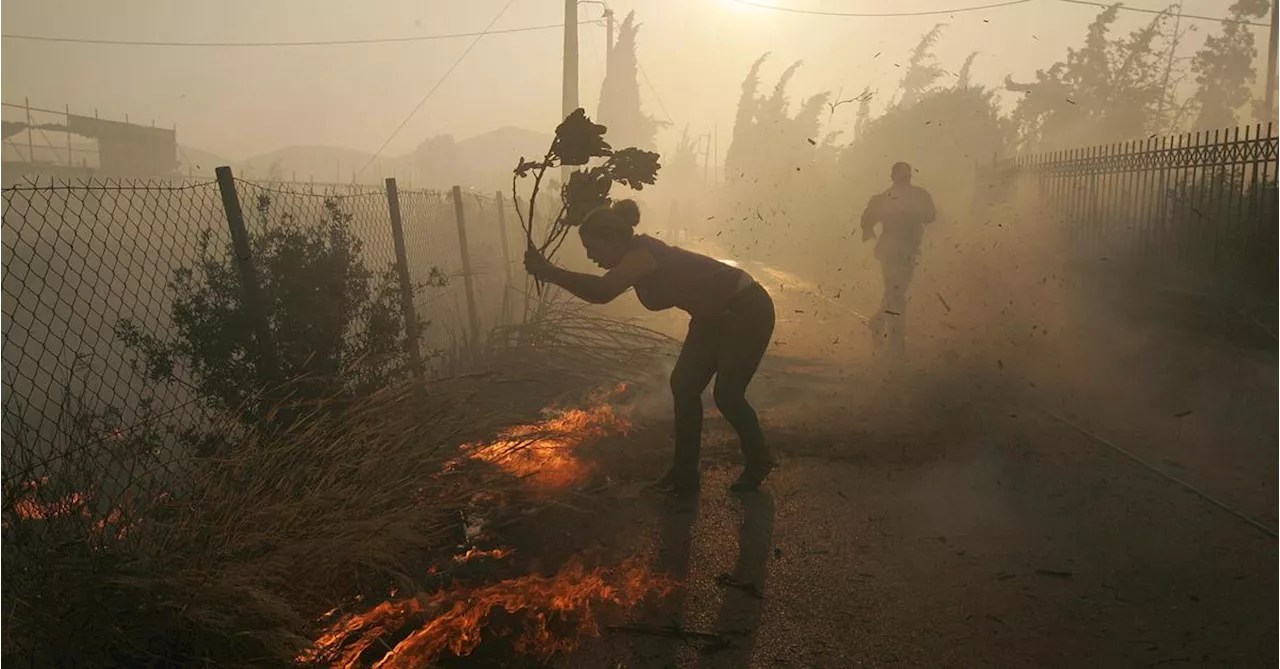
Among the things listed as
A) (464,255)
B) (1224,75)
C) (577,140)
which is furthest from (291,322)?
(1224,75)

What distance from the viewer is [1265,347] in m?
8.95

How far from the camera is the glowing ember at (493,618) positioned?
321 cm

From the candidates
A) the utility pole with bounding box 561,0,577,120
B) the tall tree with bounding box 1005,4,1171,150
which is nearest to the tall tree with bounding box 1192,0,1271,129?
the tall tree with bounding box 1005,4,1171,150

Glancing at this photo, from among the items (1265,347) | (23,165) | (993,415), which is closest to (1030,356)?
(1265,347)

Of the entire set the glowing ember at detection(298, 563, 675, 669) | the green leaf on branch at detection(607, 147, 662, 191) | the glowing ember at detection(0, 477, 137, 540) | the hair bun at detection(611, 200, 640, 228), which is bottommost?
the glowing ember at detection(298, 563, 675, 669)

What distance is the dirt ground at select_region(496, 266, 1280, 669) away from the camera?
10.9ft

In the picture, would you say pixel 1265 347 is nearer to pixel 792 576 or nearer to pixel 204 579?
pixel 792 576

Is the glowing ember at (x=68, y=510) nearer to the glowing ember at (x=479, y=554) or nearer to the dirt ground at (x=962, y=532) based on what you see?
the glowing ember at (x=479, y=554)

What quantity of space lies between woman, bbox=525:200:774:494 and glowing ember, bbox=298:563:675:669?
1.33m

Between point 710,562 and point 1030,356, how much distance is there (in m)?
6.79

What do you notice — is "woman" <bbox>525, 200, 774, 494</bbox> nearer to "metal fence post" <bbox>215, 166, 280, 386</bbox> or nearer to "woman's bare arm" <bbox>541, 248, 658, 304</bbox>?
"woman's bare arm" <bbox>541, 248, 658, 304</bbox>

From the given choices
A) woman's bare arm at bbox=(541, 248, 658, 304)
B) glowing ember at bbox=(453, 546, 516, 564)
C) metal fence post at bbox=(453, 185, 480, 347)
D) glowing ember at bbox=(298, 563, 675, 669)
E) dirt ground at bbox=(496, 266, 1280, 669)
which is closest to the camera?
glowing ember at bbox=(298, 563, 675, 669)

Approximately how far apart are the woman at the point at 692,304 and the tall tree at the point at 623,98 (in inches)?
2403

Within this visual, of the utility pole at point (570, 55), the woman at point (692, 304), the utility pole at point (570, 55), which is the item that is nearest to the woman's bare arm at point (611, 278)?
the woman at point (692, 304)
